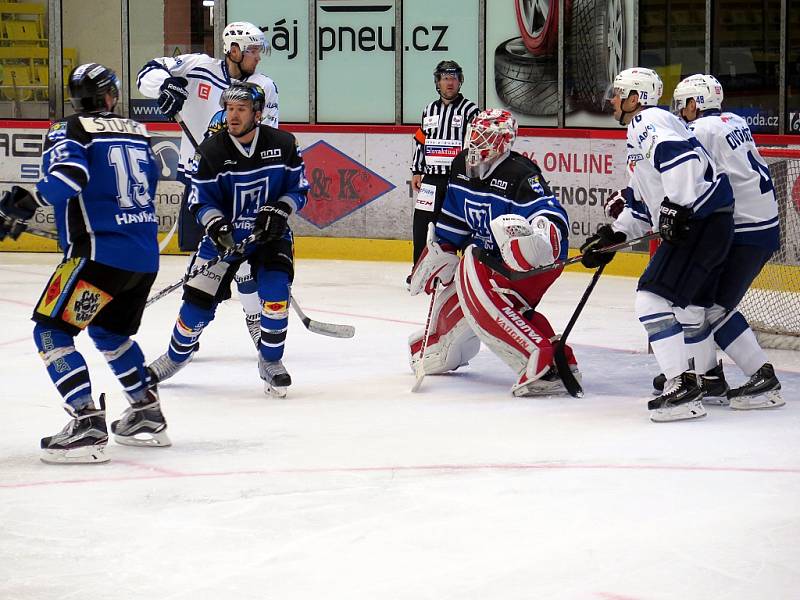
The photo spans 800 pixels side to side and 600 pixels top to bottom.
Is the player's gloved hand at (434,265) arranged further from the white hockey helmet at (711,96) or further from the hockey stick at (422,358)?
the white hockey helmet at (711,96)

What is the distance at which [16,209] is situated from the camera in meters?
3.76

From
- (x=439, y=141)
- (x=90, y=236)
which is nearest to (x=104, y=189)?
(x=90, y=236)

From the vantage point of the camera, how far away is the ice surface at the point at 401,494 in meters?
2.92

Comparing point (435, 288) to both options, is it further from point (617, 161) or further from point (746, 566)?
point (617, 161)

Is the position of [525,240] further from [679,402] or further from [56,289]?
[56,289]

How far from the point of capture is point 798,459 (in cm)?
405

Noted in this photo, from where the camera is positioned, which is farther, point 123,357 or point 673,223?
point 673,223

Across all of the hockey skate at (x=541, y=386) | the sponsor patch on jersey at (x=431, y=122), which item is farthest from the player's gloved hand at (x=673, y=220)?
the sponsor patch on jersey at (x=431, y=122)

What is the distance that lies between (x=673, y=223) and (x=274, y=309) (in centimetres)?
145

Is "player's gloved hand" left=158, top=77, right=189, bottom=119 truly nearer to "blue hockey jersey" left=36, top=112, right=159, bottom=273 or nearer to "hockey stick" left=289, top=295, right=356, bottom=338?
"hockey stick" left=289, top=295, right=356, bottom=338

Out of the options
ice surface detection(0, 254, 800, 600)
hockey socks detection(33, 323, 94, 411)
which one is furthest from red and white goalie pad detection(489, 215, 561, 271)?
hockey socks detection(33, 323, 94, 411)

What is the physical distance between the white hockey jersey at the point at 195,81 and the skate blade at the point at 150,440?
2.41 metres

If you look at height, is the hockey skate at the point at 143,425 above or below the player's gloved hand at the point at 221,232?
below

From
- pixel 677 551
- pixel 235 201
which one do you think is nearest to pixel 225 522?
pixel 677 551
